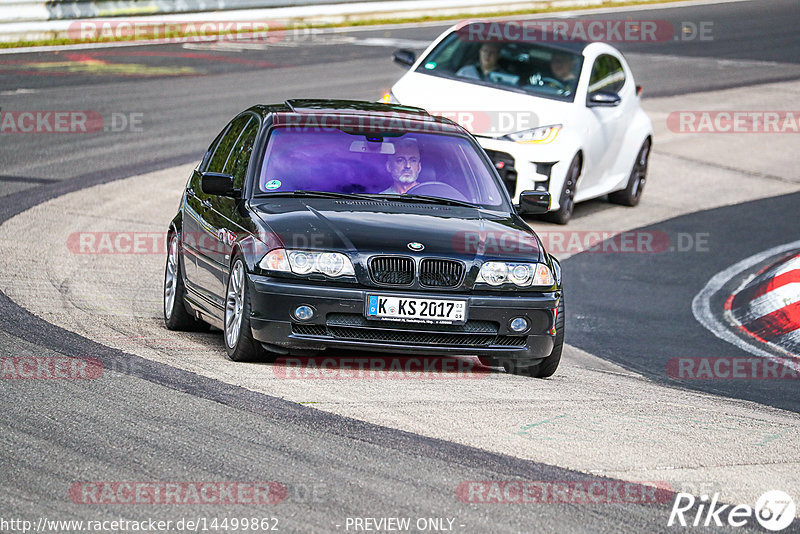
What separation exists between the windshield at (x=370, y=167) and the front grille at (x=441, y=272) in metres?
0.99

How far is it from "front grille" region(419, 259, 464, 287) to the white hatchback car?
20.7 ft

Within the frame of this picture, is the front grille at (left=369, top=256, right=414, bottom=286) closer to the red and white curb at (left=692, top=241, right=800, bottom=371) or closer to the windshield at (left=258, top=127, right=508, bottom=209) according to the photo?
the windshield at (left=258, top=127, right=508, bottom=209)

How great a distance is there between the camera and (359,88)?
72.2 feet

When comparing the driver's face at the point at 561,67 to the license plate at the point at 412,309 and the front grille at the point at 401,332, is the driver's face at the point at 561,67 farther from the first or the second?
the license plate at the point at 412,309

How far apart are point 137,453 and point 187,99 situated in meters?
15.6

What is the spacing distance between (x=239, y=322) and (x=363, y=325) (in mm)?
731

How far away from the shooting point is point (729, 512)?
17.1ft

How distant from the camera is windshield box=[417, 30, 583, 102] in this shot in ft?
49.3

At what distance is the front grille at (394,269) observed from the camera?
24.7 feet
